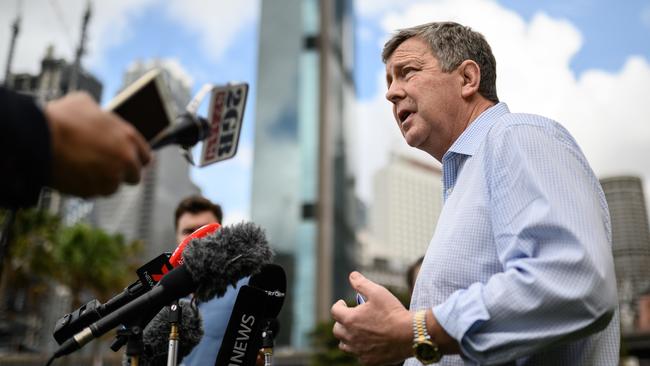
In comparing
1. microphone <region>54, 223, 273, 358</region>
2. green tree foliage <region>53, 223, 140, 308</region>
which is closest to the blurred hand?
microphone <region>54, 223, 273, 358</region>

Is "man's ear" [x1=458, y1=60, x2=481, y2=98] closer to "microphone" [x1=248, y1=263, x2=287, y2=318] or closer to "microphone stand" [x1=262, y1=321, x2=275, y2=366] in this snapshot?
"microphone" [x1=248, y1=263, x2=287, y2=318]

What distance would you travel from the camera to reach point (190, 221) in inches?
203

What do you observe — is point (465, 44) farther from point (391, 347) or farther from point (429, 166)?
point (429, 166)

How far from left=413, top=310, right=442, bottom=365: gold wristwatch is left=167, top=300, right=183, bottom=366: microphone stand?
2.86ft

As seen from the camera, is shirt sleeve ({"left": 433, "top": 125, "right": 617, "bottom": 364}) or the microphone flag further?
the microphone flag

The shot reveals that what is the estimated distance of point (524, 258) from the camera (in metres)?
1.78

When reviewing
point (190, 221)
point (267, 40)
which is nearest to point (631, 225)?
point (267, 40)

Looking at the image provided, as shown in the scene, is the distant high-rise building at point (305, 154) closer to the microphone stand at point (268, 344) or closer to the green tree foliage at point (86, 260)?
the green tree foliage at point (86, 260)

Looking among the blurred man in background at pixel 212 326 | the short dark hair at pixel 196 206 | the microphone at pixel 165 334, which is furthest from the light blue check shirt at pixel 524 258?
the short dark hair at pixel 196 206

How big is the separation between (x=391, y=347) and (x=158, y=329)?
4.82 feet

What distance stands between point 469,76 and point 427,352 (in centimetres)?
125

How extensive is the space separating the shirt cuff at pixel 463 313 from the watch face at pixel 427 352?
0.07m

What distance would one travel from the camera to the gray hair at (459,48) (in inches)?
99.5

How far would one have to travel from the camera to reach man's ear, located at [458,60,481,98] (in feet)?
8.18
